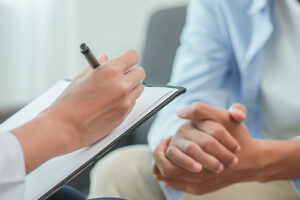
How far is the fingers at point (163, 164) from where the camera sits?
28.8 inches

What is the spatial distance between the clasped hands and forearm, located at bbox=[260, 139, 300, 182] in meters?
0.01

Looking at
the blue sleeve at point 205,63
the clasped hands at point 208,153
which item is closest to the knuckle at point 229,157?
the clasped hands at point 208,153

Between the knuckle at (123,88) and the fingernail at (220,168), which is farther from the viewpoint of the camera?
the fingernail at (220,168)

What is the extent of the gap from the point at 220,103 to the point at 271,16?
0.22 metres

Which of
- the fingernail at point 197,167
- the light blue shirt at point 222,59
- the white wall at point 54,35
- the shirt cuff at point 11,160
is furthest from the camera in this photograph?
the white wall at point 54,35

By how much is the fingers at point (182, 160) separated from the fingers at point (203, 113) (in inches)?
1.9

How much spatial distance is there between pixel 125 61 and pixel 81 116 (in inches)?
3.5

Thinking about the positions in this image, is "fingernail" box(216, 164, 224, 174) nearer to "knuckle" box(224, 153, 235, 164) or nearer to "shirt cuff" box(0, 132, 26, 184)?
"knuckle" box(224, 153, 235, 164)

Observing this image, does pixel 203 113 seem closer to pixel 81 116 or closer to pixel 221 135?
pixel 221 135

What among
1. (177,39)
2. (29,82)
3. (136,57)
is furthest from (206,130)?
(29,82)

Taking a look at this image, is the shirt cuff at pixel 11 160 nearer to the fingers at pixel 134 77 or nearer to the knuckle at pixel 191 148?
the fingers at pixel 134 77

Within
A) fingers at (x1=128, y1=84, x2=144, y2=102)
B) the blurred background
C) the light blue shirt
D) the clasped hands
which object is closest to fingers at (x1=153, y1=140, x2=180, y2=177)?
the clasped hands

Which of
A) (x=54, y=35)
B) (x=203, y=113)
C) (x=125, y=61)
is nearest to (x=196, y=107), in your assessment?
(x=203, y=113)

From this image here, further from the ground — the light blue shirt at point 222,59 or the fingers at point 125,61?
the fingers at point 125,61
